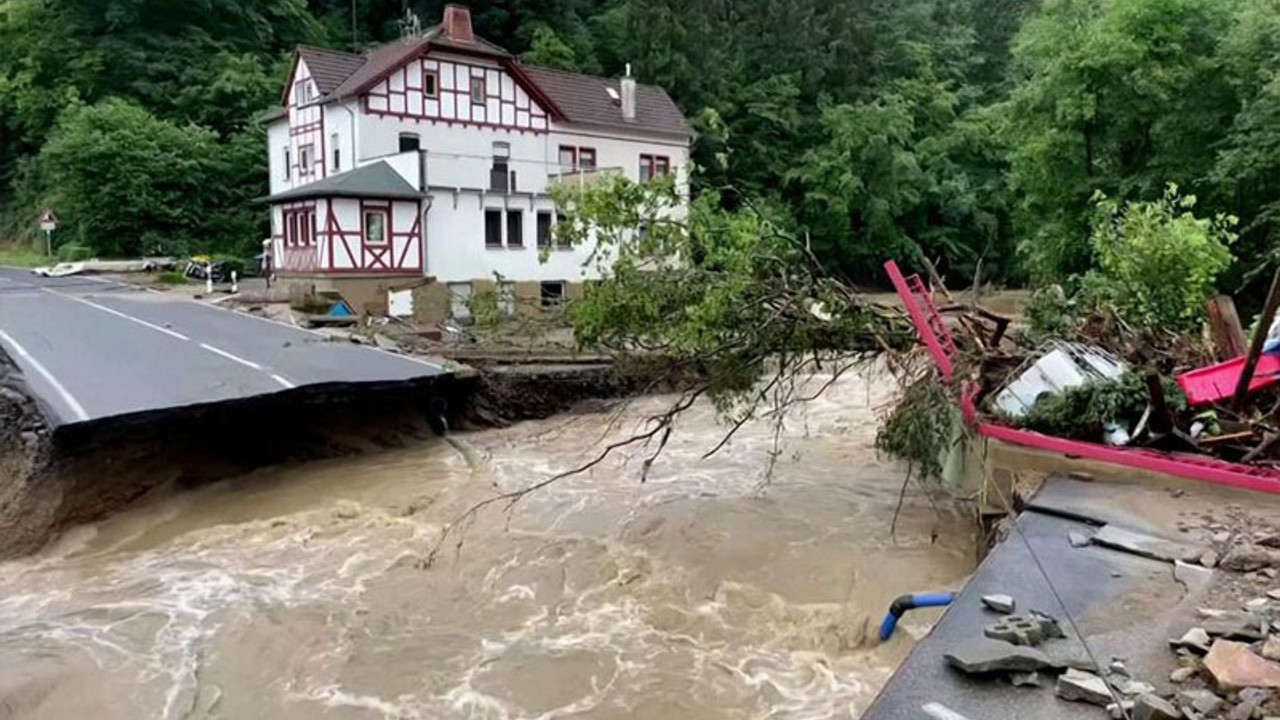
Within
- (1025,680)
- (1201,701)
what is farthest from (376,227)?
(1201,701)

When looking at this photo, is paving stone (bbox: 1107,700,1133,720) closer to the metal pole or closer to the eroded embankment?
the metal pole

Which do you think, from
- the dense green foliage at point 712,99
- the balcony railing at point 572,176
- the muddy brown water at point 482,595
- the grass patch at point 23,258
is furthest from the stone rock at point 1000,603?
the grass patch at point 23,258

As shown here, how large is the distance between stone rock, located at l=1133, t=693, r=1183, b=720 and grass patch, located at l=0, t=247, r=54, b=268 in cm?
3700

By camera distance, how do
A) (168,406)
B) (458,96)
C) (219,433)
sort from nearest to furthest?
(168,406)
(219,433)
(458,96)

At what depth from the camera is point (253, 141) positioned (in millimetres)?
34438

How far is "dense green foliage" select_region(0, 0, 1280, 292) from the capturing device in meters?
32.7

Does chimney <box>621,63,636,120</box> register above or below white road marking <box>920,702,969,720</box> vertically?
above

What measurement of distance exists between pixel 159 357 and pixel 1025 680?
14.2 meters

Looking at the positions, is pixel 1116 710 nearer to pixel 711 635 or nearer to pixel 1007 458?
pixel 711 635

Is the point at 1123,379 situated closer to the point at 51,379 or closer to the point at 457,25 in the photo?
the point at 51,379

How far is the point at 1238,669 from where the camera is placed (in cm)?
385

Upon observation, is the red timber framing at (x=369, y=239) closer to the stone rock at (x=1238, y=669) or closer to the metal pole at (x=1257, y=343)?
the metal pole at (x=1257, y=343)

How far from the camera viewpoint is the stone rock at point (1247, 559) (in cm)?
532

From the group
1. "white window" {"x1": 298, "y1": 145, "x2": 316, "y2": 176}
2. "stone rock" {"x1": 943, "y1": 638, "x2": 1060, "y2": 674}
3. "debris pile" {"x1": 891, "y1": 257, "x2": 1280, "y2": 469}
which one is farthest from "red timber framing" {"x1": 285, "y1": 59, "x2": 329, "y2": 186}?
"stone rock" {"x1": 943, "y1": 638, "x2": 1060, "y2": 674}
